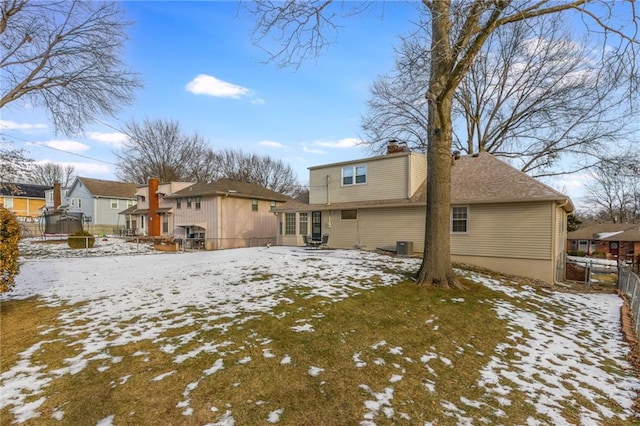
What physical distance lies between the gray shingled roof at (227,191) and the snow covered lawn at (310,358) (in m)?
16.4

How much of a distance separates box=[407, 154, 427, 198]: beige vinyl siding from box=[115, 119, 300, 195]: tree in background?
107ft

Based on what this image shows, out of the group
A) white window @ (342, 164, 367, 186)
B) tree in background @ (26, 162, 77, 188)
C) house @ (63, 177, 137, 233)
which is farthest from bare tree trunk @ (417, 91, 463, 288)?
tree in background @ (26, 162, 77, 188)

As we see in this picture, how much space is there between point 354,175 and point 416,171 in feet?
11.4

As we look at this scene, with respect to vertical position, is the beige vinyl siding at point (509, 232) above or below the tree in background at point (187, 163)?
below

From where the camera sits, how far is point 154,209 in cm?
2891

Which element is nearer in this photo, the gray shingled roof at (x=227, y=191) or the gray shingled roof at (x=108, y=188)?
the gray shingled roof at (x=227, y=191)

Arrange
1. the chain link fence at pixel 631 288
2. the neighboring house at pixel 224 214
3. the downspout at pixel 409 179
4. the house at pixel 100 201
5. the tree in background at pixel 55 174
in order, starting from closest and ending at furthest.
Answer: the chain link fence at pixel 631 288, the downspout at pixel 409 179, the neighboring house at pixel 224 214, the house at pixel 100 201, the tree in background at pixel 55 174

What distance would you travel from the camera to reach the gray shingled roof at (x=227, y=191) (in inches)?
967

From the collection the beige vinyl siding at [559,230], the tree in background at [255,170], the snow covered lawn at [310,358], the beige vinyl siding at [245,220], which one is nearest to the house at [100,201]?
the tree in background at [255,170]

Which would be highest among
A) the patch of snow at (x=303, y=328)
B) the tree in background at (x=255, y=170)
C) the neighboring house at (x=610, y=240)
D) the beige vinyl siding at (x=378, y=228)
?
the tree in background at (x=255, y=170)

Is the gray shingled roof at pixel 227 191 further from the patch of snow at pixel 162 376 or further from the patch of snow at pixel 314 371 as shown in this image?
the patch of snow at pixel 314 371

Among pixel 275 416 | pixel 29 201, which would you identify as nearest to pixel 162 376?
pixel 275 416

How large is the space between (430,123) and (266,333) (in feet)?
22.5

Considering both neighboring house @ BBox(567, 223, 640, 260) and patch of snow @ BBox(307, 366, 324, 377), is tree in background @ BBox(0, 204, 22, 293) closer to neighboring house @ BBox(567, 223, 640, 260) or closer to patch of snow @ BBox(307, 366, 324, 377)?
patch of snow @ BBox(307, 366, 324, 377)
